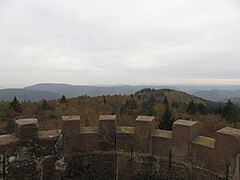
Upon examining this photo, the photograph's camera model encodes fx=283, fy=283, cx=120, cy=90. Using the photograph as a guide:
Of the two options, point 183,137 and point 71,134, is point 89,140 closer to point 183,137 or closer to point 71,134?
point 71,134

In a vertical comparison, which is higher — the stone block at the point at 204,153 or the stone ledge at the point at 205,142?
the stone ledge at the point at 205,142

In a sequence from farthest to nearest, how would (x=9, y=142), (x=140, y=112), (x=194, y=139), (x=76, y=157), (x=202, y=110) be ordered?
1. (x=202, y=110)
2. (x=140, y=112)
3. (x=76, y=157)
4. (x=194, y=139)
5. (x=9, y=142)

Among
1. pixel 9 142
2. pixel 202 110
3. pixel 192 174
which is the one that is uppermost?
pixel 9 142

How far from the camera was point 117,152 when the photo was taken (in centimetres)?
613

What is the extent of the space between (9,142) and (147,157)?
9.07ft

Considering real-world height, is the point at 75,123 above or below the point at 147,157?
above

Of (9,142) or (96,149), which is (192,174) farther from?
(9,142)

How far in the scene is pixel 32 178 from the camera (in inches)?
217

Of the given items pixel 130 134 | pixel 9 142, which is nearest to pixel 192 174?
pixel 130 134

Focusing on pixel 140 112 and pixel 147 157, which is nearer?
pixel 147 157

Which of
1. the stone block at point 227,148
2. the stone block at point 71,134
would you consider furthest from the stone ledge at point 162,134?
the stone block at point 71,134

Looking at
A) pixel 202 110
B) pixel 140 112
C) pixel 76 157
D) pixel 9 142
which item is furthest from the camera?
pixel 202 110

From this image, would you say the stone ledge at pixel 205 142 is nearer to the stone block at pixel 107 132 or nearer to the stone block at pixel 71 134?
the stone block at pixel 107 132

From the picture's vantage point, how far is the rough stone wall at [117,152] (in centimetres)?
519
